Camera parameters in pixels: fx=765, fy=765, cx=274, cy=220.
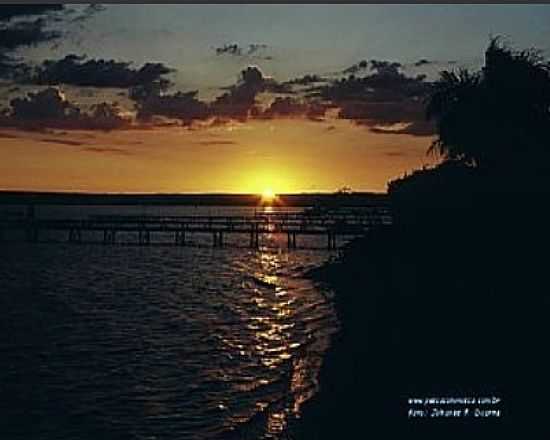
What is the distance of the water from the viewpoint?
1091 cm

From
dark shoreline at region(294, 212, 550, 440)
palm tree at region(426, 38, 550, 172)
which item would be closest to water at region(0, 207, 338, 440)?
A: dark shoreline at region(294, 212, 550, 440)

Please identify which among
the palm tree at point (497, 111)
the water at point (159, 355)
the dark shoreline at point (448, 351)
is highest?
the palm tree at point (497, 111)

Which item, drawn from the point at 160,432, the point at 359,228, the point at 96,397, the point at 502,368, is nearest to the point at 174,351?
the point at 96,397

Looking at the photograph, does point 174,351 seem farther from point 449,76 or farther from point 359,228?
point 359,228

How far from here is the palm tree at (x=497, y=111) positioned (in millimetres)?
21141

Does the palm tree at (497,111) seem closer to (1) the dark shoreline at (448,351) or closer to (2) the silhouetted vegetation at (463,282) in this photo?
(2) the silhouetted vegetation at (463,282)

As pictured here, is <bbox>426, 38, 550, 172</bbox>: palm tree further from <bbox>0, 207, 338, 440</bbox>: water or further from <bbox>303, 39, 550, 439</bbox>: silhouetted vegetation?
<bbox>0, 207, 338, 440</bbox>: water

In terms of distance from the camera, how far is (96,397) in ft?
40.0

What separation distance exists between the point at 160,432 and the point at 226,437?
960 mm

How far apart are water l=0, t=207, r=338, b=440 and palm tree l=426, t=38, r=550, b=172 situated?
629cm

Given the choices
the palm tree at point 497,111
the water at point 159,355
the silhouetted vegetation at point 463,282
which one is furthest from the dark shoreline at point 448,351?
the palm tree at point 497,111

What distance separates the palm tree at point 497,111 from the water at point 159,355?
6291 mm

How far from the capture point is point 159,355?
15695 mm

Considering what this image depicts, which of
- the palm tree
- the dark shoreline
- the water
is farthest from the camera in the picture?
the palm tree
